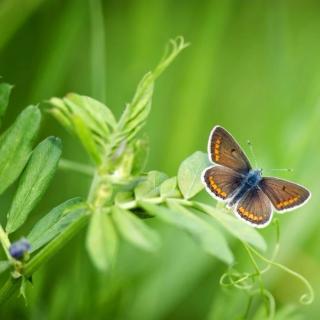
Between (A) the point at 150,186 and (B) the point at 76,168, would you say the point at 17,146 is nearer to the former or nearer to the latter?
(A) the point at 150,186

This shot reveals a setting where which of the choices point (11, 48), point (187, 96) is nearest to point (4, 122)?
point (11, 48)

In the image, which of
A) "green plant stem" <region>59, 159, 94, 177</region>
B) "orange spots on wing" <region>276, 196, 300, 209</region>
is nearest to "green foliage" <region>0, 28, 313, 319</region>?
"orange spots on wing" <region>276, 196, 300, 209</region>

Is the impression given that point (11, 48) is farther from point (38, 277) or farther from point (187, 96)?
point (38, 277)

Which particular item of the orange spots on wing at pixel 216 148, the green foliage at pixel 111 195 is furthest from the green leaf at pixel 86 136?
the orange spots on wing at pixel 216 148

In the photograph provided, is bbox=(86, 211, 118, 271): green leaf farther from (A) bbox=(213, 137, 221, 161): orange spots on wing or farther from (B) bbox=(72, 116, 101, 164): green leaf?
(A) bbox=(213, 137, 221, 161): orange spots on wing

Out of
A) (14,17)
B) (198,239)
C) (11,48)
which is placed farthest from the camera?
(11,48)

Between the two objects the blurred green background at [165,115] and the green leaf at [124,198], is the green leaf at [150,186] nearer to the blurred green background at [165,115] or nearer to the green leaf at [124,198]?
the green leaf at [124,198]

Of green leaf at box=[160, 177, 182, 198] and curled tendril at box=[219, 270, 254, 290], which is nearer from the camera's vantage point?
green leaf at box=[160, 177, 182, 198]
